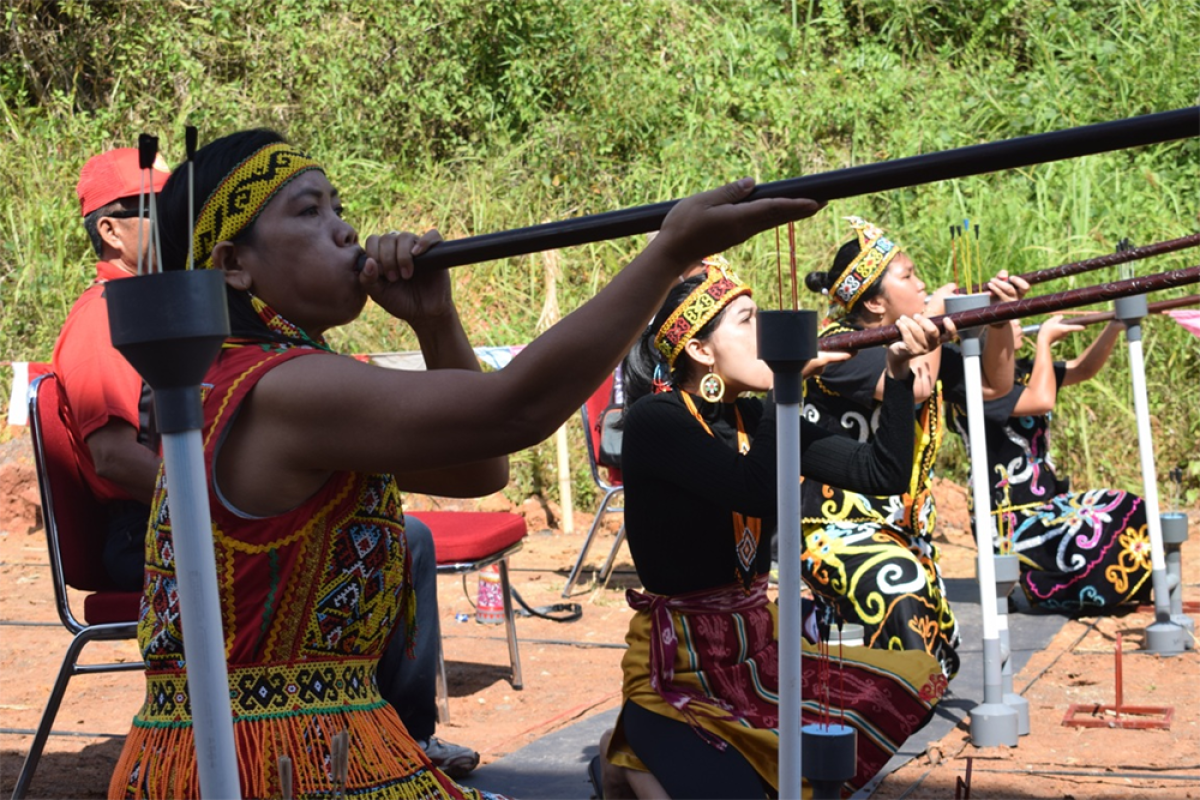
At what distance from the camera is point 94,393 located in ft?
13.0

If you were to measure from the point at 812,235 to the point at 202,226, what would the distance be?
26.1ft

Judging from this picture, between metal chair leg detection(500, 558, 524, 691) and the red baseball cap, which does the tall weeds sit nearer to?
metal chair leg detection(500, 558, 524, 691)

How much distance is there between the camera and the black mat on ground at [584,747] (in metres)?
4.09

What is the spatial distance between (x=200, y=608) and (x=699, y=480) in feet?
6.61

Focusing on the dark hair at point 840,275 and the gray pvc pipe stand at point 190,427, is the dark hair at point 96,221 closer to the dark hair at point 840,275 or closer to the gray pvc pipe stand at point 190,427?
the dark hair at point 840,275

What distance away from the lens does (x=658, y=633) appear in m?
3.31

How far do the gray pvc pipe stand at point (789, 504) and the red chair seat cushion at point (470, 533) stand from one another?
9.54 ft

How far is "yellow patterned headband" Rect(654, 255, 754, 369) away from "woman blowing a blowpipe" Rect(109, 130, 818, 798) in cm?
135

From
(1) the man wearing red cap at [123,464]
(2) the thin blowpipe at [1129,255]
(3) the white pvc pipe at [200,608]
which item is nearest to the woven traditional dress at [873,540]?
(2) the thin blowpipe at [1129,255]

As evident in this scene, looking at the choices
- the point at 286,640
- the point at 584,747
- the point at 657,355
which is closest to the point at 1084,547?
the point at 584,747

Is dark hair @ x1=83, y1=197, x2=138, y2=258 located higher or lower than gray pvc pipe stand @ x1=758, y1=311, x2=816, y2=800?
higher

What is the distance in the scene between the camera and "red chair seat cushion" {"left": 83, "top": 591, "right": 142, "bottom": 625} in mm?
3832

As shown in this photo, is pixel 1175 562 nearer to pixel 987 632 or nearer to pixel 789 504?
pixel 987 632

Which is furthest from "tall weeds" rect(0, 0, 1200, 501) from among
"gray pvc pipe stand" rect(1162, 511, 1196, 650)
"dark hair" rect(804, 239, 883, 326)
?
"dark hair" rect(804, 239, 883, 326)
